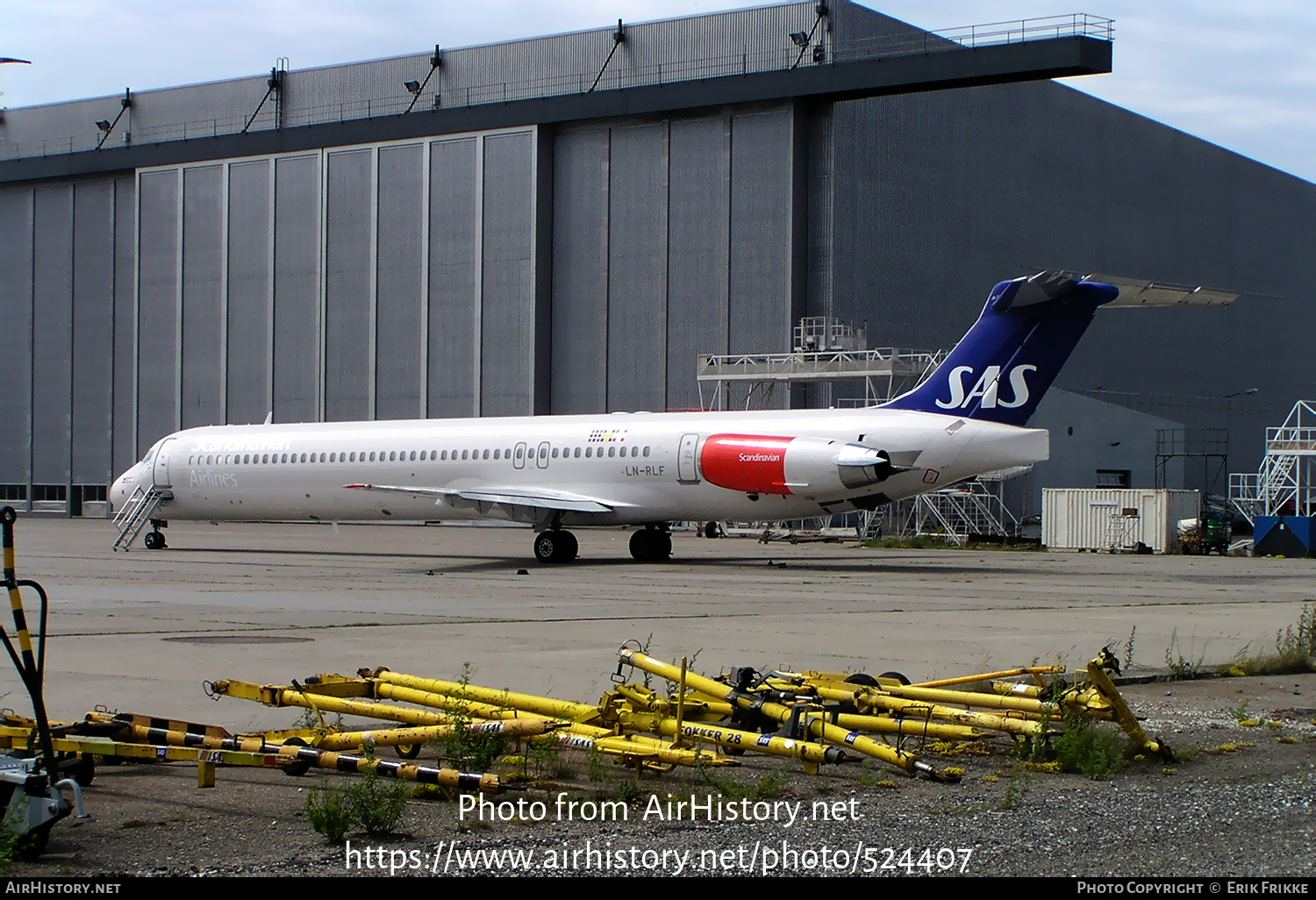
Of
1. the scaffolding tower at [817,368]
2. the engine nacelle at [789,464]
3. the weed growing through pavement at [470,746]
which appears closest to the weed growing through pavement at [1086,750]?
the weed growing through pavement at [470,746]

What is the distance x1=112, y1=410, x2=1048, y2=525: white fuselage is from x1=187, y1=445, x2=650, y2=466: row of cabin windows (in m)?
0.03

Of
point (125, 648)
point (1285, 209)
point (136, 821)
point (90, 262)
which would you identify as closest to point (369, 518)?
point (125, 648)

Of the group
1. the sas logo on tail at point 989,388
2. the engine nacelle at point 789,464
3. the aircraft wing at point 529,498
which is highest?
the sas logo on tail at point 989,388

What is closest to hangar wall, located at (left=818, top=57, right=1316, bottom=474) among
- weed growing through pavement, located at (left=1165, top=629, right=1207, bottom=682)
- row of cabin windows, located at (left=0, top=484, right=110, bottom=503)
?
row of cabin windows, located at (left=0, top=484, right=110, bottom=503)

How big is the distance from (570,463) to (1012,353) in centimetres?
983

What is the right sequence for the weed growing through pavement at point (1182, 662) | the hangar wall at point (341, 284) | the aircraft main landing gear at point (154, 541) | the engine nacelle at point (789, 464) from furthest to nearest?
the hangar wall at point (341, 284), the aircraft main landing gear at point (154, 541), the engine nacelle at point (789, 464), the weed growing through pavement at point (1182, 662)

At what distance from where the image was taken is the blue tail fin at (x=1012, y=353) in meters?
26.3

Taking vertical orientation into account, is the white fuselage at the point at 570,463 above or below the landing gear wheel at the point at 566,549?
above

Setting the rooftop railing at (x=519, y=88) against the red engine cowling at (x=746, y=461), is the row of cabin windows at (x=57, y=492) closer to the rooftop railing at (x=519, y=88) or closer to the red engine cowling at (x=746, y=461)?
the rooftop railing at (x=519, y=88)

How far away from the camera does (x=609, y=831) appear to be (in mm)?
6246

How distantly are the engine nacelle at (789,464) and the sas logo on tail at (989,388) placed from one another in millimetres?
1797

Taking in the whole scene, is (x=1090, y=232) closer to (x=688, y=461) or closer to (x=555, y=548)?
(x=688, y=461)

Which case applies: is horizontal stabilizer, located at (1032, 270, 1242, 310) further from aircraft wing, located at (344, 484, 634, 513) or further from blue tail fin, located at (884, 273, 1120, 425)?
aircraft wing, located at (344, 484, 634, 513)

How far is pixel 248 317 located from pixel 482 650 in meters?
51.7
